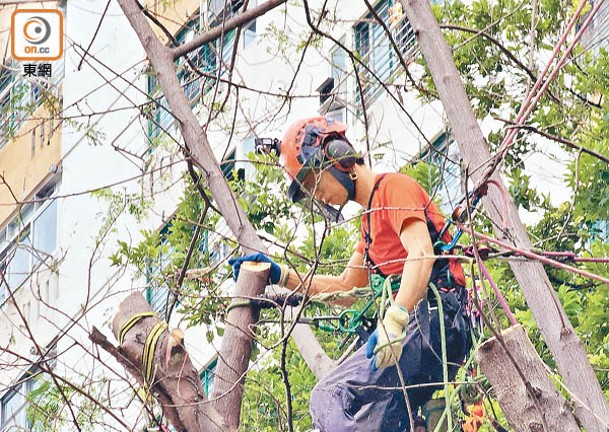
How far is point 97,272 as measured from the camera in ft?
58.6

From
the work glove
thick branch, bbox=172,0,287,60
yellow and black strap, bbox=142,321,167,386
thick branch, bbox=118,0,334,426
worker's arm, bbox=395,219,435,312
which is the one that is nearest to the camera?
yellow and black strap, bbox=142,321,167,386

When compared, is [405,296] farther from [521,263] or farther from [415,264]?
[521,263]

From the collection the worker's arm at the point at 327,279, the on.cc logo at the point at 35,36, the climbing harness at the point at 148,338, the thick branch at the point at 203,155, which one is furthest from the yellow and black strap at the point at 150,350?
the on.cc logo at the point at 35,36

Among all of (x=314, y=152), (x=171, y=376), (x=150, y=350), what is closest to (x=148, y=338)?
(x=150, y=350)

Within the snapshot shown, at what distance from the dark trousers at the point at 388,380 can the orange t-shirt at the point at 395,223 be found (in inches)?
3.9

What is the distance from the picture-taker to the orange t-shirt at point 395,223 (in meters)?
6.25

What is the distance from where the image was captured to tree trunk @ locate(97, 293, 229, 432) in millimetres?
5672

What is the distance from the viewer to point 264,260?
6.38 meters

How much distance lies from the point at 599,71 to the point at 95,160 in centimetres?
1062

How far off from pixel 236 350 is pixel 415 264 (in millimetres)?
719

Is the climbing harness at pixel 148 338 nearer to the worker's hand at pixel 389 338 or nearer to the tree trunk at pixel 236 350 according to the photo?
the tree trunk at pixel 236 350

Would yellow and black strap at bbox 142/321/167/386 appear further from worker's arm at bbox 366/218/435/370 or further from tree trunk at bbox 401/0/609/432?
tree trunk at bbox 401/0/609/432

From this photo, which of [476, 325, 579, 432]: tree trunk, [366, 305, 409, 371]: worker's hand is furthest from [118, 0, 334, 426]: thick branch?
[476, 325, 579, 432]: tree trunk

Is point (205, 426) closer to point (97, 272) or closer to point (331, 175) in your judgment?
point (331, 175)
